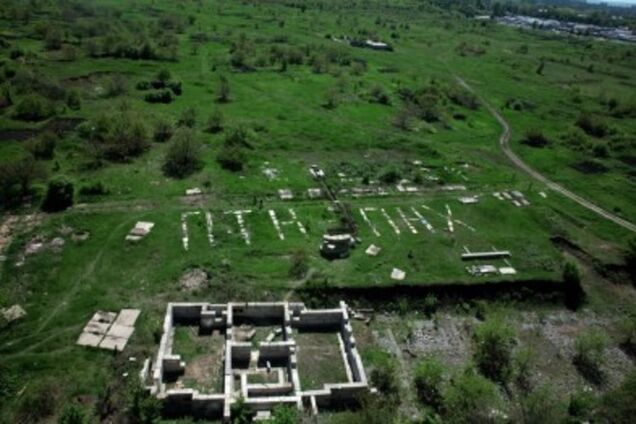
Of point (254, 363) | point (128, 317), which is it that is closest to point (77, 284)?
point (128, 317)

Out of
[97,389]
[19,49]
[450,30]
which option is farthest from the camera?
[450,30]

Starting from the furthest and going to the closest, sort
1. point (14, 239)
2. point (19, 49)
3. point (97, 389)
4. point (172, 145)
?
point (19, 49), point (172, 145), point (14, 239), point (97, 389)

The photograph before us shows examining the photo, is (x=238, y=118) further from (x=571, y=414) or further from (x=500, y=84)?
(x=500, y=84)

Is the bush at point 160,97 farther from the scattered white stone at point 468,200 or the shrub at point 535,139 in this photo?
the shrub at point 535,139

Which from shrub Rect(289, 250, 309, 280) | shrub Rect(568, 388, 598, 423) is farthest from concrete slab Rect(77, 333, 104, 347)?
shrub Rect(568, 388, 598, 423)

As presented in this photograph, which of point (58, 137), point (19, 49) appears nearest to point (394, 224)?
point (58, 137)

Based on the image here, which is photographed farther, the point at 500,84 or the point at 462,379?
the point at 500,84

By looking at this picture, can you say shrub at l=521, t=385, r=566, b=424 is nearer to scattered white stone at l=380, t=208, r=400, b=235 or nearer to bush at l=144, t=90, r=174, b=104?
scattered white stone at l=380, t=208, r=400, b=235

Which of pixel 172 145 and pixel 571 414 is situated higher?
pixel 172 145
